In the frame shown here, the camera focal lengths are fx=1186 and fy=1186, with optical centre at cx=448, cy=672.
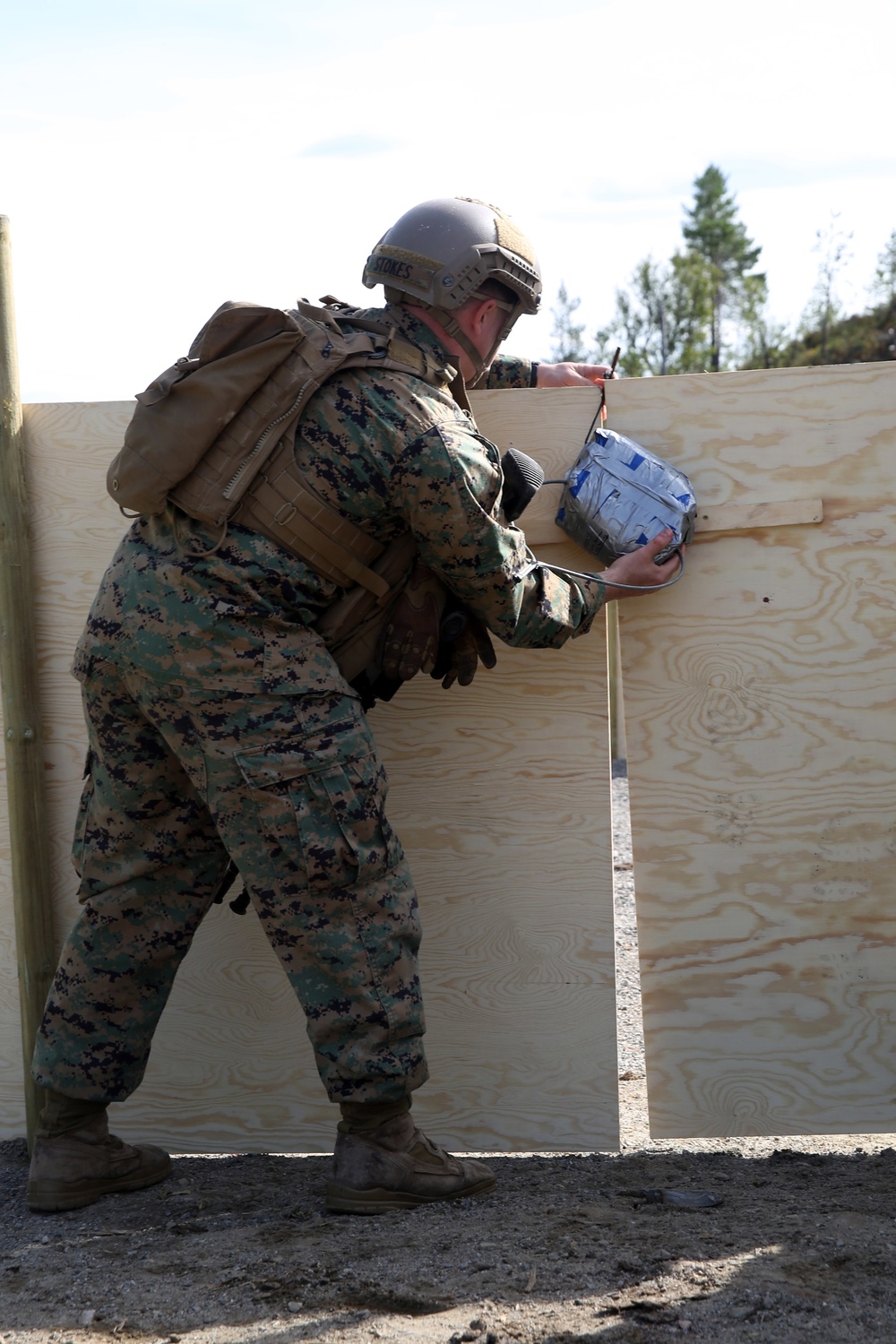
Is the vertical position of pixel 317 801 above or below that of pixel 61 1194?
above

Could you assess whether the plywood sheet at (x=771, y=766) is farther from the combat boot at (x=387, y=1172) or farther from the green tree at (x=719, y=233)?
the green tree at (x=719, y=233)

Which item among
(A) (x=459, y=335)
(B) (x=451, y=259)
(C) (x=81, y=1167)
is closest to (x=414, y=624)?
(A) (x=459, y=335)

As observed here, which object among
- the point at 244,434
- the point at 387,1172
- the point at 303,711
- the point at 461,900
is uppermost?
the point at 244,434

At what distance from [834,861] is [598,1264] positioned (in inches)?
46.9

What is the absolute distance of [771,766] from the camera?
301 centimetres

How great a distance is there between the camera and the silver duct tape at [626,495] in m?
2.84

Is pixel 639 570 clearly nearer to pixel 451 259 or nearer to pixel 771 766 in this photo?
pixel 771 766

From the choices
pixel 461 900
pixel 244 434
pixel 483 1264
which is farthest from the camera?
pixel 461 900

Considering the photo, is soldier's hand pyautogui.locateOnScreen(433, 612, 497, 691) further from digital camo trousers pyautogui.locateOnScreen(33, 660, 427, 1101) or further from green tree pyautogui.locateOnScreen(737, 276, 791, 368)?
green tree pyautogui.locateOnScreen(737, 276, 791, 368)

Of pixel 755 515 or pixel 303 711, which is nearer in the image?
pixel 303 711

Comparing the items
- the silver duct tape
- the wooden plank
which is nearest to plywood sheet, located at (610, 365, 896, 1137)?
the wooden plank

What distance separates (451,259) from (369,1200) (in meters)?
2.10

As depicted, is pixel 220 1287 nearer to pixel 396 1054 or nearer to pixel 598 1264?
pixel 396 1054

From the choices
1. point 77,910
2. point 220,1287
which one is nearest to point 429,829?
point 77,910
